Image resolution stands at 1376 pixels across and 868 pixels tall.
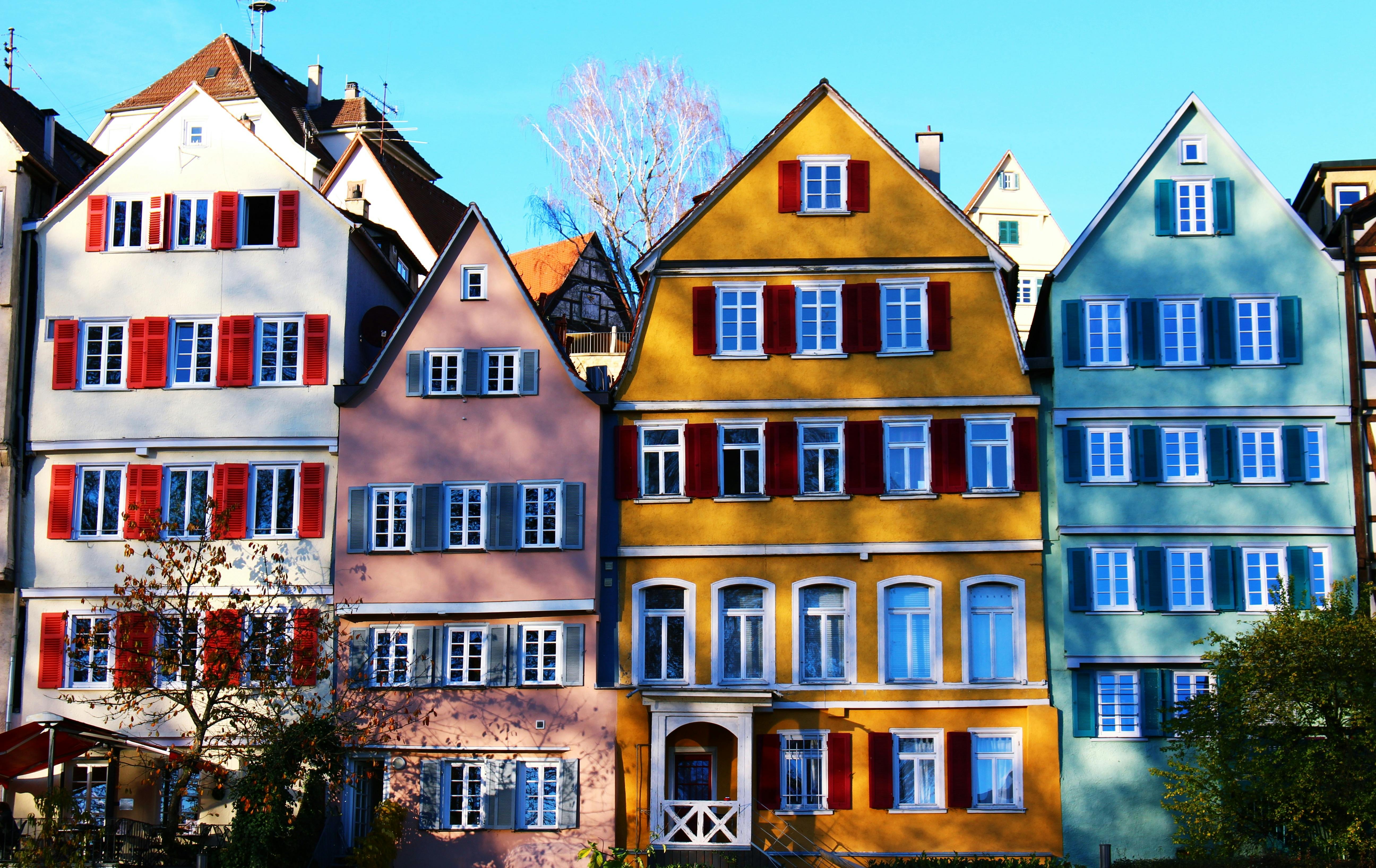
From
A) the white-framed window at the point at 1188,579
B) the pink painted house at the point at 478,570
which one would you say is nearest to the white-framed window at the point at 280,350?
the pink painted house at the point at 478,570

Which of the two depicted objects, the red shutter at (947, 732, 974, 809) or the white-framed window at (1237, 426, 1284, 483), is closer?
the red shutter at (947, 732, 974, 809)

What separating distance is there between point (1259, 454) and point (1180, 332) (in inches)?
126

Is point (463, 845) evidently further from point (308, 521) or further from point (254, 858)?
point (308, 521)

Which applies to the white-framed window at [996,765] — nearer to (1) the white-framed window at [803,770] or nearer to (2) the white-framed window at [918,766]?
(2) the white-framed window at [918,766]

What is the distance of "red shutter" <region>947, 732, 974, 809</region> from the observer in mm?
33469

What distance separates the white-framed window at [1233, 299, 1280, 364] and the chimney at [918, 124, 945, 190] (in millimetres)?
8493

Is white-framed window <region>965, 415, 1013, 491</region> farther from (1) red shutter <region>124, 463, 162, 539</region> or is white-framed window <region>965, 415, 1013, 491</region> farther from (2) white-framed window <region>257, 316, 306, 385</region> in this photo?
(1) red shutter <region>124, 463, 162, 539</region>

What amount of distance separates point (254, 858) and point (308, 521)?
7.81 meters

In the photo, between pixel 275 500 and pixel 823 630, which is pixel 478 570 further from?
pixel 823 630

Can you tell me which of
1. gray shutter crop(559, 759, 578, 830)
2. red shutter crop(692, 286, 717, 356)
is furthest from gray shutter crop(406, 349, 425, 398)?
gray shutter crop(559, 759, 578, 830)

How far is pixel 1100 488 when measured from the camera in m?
34.5

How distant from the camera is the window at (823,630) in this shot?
113 feet

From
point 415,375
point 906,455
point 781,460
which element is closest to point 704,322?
point 781,460

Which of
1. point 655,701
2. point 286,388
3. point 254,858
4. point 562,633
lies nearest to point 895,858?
point 655,701
